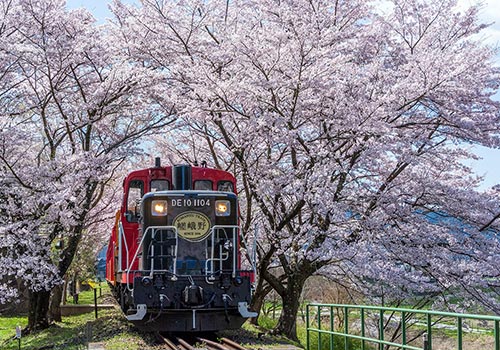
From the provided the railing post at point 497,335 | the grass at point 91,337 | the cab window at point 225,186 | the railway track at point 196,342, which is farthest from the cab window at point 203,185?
the railing post at point 497,335

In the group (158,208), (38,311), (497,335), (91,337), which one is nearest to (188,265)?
(158,208)

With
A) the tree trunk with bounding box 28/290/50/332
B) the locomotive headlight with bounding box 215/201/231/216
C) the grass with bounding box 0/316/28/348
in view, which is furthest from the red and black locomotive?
the grass with bounding box 0/316/28/348

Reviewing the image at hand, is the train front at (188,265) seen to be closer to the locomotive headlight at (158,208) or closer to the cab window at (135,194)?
the locomotive headlight at (158,208)

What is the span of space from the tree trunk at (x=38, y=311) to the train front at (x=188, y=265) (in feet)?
22.1

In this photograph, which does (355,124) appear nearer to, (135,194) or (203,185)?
(203,185)

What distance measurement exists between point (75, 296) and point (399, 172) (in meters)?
22.8

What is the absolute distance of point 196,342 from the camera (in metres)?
11.2

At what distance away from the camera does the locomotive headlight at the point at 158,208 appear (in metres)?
11.6

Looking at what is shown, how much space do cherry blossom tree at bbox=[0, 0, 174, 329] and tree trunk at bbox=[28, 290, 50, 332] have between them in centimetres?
3

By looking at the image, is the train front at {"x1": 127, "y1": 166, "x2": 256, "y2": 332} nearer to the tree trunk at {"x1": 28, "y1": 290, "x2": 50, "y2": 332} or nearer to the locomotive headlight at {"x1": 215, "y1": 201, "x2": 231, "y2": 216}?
the locomotive headlight at {"x1": 215, "y1": 201, "x2": 231, "y2": 216}

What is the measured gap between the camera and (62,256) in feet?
57.4

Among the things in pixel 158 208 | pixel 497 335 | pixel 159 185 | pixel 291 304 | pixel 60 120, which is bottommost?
pixel 291 304

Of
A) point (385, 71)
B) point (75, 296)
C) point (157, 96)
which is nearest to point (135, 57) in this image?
point (157, 96)

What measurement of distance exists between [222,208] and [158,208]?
1081mm
